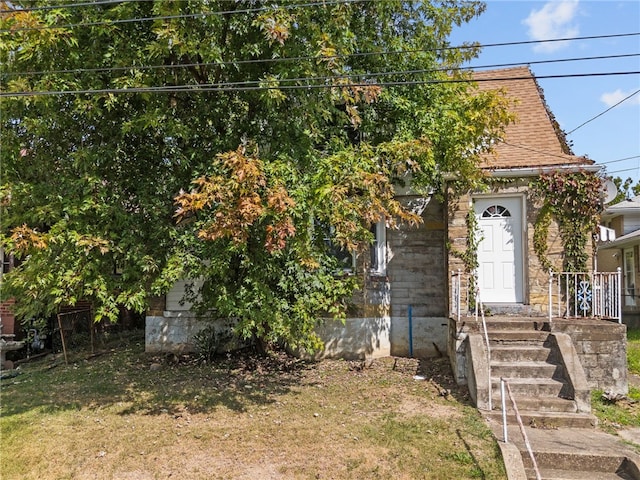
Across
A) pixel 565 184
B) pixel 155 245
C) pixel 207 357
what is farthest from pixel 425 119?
pixel 207 357

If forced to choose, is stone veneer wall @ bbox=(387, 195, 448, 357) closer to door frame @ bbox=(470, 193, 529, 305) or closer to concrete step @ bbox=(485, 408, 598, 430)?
door frame @ bbox=(470, 193, 529, 305)

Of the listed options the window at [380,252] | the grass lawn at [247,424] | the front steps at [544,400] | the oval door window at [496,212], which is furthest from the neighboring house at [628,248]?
the grass lawn at [247,424]

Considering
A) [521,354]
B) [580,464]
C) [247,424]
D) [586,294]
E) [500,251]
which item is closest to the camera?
[580,464]

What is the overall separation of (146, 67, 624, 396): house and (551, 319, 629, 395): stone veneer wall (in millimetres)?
1033

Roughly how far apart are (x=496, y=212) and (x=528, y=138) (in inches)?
77.8

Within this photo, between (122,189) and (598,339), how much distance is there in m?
7.65

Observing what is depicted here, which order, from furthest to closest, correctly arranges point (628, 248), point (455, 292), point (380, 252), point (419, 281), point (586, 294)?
point (628, 248)
point (380, 252)
point (419, 281)
point (455, 292)
point (586, 294)

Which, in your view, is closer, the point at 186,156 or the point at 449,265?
the point at 186,156

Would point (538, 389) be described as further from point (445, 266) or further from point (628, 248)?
point (628, 248)

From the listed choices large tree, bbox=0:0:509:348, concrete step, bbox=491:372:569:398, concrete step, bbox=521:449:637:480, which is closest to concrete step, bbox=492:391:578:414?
concrete step, bbox=491:372:569:398

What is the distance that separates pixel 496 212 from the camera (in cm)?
892

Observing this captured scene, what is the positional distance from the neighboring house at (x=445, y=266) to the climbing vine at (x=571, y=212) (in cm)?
14

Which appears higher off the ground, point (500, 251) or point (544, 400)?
point (500, 251)

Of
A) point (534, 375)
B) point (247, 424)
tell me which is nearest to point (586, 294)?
point (534, 375)
